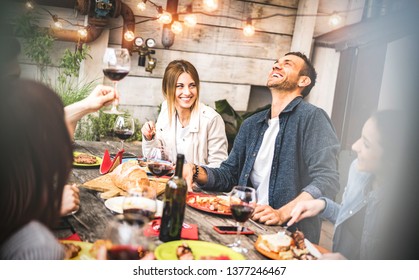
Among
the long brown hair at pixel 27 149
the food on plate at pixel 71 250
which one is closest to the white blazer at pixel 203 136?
the food on plate at pixel 71 250

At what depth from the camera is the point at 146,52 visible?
2.21 meters

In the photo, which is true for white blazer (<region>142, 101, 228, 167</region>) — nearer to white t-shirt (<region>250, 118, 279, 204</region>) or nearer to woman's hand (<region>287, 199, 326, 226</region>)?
white t-shirt (<region>250, 118, 279, 204</region>)

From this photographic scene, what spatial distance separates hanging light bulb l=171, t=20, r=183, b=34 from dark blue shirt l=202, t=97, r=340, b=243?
1.96 ft

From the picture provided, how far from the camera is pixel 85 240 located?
1.23 metres

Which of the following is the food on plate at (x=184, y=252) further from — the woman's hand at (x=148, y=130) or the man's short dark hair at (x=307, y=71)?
the man's short dark hair at (x=307, y=71)

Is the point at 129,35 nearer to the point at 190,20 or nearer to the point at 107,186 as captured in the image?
the point at 190,20

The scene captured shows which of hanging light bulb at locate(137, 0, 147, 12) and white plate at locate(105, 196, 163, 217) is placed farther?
hanging light bulb at locate(137, 0, 147, 12)

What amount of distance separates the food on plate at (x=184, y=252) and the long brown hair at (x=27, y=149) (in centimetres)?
36

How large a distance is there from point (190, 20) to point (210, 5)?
0.12 m

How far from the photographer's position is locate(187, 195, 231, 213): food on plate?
1575 millimetres

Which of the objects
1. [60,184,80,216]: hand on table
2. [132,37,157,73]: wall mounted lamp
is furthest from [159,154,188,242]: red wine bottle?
[132,37,157,73]: wall mounted lamp

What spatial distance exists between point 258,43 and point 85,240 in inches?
58.2

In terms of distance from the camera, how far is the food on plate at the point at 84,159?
2002mm

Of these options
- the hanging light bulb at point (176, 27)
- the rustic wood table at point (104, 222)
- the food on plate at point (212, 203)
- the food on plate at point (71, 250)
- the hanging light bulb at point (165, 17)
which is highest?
the hanging light bulb at point (165, 17)
